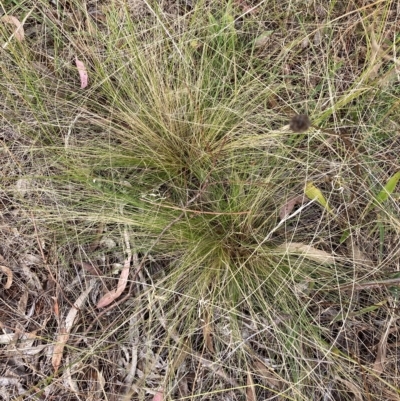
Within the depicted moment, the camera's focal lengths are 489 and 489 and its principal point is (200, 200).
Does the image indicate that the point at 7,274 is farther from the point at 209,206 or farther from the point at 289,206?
the point at 289,206

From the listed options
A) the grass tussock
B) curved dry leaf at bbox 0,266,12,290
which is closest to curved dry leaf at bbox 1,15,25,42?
the grass tussock

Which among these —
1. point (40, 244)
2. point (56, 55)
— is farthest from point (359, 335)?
point (56, 55)

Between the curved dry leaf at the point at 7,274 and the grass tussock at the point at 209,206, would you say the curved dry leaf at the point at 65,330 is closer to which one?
the grass tussock at the point at 209,206

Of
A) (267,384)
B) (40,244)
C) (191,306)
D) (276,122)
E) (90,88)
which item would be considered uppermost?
(90,88)

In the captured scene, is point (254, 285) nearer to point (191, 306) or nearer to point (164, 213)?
point (191, 306)

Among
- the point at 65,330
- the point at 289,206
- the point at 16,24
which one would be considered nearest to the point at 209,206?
the point at 289,206

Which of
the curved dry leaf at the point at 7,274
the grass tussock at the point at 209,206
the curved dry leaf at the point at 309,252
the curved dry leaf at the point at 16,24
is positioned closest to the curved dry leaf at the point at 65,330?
the grass tussock at the point at 209,206
